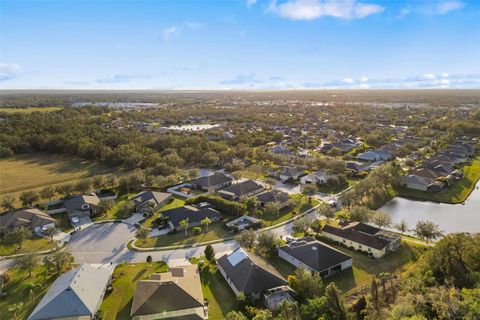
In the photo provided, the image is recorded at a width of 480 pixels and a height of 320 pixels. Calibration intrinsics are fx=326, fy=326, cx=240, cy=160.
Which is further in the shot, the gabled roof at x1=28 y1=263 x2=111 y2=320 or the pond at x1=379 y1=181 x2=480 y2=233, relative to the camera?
the pond at x1=379 y1=181 x2=480 y2=233

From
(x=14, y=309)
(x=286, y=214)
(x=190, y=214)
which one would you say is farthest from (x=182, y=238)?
(x=14, y=309)

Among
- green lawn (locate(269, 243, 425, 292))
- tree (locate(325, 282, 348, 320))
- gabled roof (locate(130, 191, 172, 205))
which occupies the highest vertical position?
tree (locate(325, 282, 348, 320))

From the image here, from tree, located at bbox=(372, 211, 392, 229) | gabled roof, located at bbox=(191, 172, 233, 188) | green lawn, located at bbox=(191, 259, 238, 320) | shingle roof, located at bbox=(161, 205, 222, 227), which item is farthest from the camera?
gabled roof, located at bbox=(191, 172, 233, 188)

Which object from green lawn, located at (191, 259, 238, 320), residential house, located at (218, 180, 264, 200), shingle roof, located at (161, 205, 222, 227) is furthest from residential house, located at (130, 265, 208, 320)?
residential house, located at (218, 180, 264, 200)

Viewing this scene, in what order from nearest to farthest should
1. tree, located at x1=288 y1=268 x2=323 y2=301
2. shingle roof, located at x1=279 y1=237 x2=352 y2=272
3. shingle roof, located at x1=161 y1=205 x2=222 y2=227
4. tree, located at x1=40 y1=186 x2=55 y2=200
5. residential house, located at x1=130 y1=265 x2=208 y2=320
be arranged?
residential house, located at x1=130 y1=265 x2=208 y2=320
tree, located at x1=288 y1=268 x2=323 y2=301
shingle roof, located at x1=279 y1=237 x2=352 y2=272
shingle roof, located at x1=161 y1=205 x2=222 y2=227
tree, located at x1=40 y1=186 x2=55 y2=200

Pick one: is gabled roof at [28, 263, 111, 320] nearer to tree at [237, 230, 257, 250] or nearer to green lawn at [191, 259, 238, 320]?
green lawn at [191, 259, 238, 320]

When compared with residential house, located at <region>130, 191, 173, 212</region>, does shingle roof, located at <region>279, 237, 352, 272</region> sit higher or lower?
higher

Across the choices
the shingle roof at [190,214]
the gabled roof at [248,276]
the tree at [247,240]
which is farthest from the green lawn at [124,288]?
the shingle roof at [190,214]
